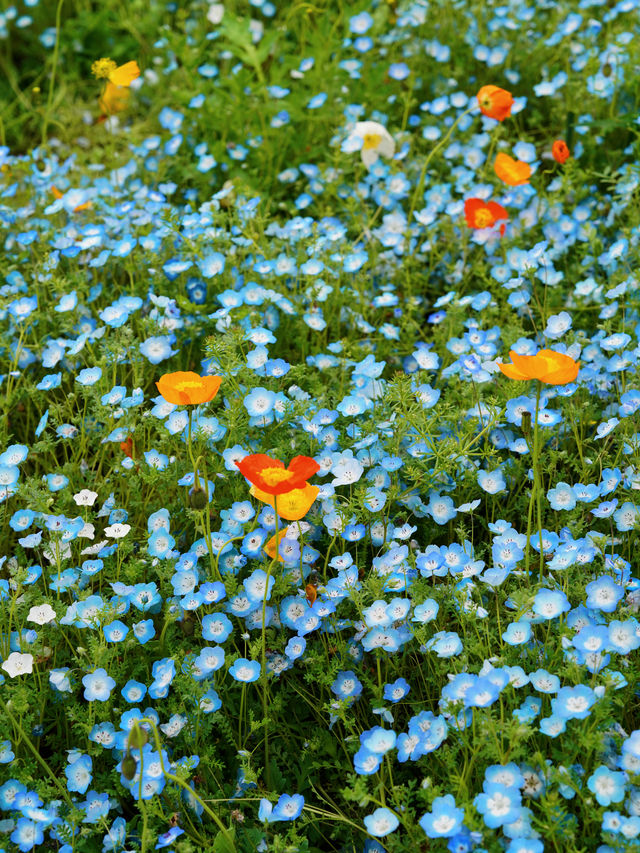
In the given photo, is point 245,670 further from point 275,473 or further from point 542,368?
point 542,368

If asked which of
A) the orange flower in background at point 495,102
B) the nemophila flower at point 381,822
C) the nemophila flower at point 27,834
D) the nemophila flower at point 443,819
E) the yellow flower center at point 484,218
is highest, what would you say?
the orange flower in background at point 495,102

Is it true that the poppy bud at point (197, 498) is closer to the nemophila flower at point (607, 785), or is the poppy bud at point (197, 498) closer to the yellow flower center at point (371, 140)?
the nemophila flower at point (607, 785)

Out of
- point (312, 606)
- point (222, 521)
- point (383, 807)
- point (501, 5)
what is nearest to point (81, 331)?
point (222, 521)

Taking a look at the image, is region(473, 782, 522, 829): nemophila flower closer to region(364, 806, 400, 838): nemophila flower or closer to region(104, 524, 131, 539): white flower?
region(364, 806, 400, 838): nemophila flower

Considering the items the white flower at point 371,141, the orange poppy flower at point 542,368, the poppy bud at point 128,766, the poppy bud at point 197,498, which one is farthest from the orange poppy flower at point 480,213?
the poppy bud at point 128,766

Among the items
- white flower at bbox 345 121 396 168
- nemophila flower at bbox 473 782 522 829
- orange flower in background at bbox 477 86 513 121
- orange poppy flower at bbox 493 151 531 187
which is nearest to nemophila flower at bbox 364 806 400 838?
nemophila flower at bbox 473 782 522 829

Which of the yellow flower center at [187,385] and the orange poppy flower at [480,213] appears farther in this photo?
the orange poppy flower at [480,213]
